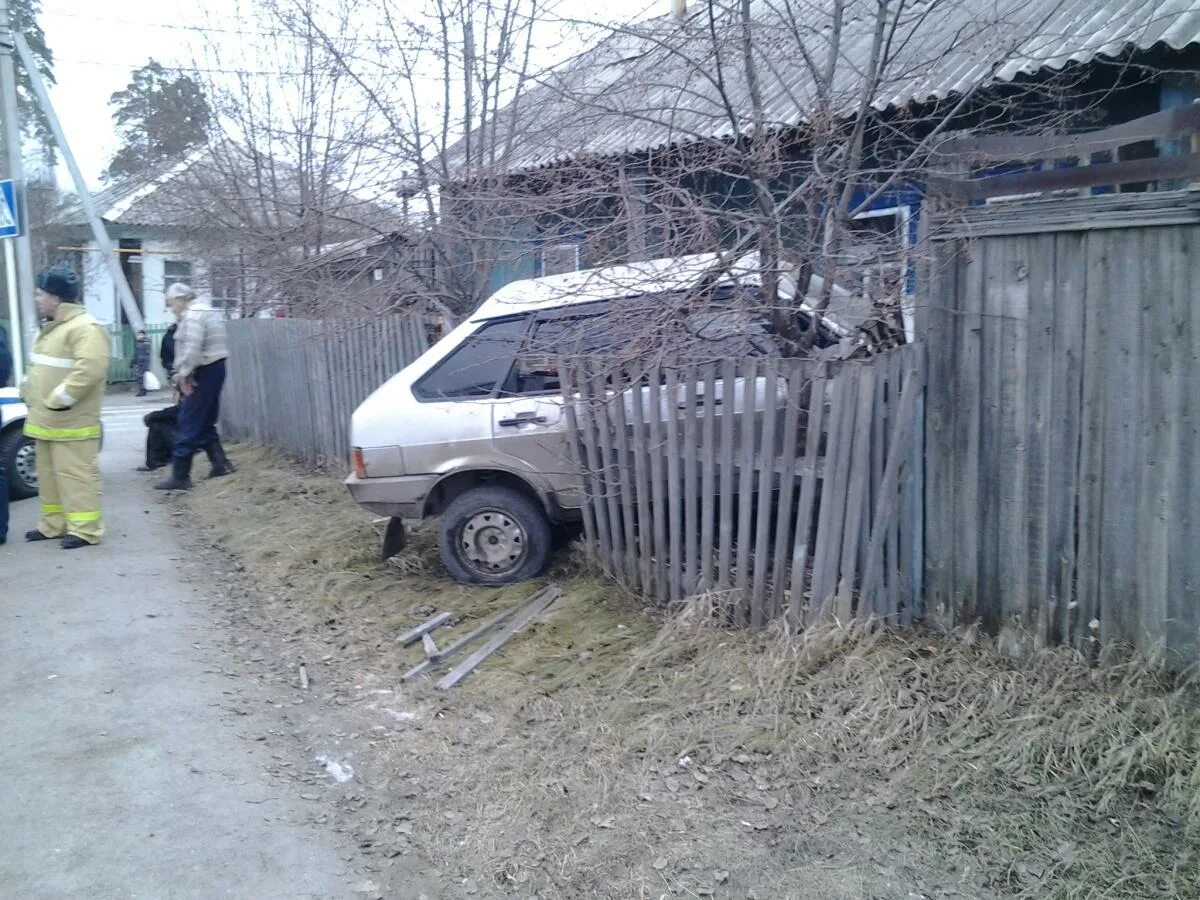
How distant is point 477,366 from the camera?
287 inches

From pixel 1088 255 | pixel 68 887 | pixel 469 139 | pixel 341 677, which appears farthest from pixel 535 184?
pixel 68 887

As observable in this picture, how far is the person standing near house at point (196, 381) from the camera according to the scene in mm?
11188

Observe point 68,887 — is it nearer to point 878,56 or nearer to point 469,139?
point 878,56

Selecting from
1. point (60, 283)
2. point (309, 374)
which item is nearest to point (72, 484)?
point (60, 283)

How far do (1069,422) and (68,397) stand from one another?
22.8 feet

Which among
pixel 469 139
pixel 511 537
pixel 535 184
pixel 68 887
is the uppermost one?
pixel 469 139

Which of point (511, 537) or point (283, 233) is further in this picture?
point (283, 233)

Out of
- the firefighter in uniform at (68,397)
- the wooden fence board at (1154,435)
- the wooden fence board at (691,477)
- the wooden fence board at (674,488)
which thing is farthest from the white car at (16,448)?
the wooden fence board at (1154,435)

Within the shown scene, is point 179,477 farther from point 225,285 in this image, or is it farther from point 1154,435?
point 1154,435

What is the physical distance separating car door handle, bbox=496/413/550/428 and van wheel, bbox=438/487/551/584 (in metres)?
0.41

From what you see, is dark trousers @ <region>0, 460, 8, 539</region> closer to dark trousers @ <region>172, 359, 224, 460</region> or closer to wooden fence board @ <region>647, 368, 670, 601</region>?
dark trousers @ <region>172, 359, 224, 460</region>

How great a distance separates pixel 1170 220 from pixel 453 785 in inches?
137

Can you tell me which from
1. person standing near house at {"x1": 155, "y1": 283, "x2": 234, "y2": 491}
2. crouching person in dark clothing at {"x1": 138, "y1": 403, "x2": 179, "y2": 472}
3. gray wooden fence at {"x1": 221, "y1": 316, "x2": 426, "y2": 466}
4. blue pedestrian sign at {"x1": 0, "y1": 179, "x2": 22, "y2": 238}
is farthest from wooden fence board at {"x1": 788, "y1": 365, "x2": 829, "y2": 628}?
blue pedestrian sign at {"x1": 0, "y1": 179, "x2": 22, "y2": 238}

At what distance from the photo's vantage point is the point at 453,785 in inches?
186
